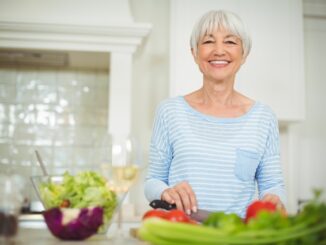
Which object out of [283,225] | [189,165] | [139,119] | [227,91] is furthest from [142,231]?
[139,119]

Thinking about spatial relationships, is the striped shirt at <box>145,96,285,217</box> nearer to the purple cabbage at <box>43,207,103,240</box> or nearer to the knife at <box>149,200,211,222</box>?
the knife at <box>149,200,211,222</box>

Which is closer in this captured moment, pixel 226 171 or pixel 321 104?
pixel 226 171

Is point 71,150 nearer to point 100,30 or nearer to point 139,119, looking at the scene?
point 139,119

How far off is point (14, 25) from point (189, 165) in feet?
4.58

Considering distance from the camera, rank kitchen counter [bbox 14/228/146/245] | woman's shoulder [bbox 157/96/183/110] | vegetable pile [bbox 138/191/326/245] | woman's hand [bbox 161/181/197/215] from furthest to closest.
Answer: woman's shoulder [bbox 157/96/183/110] < woman's hand [bbox 161/181/197/215] < kitchen counter [bbox 14/228/146/245] < vegetable pile [bbox 138/191/326/245]

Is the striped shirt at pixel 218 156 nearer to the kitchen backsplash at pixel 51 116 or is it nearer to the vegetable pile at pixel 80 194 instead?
the vegetable pile at pixel 80 194

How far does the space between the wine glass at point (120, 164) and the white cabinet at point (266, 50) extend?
1171 mm

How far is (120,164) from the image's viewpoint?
1016 mm

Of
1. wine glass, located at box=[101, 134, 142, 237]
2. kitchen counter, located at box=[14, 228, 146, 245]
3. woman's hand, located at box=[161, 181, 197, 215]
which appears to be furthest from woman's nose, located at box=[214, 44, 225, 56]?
kitchen counter, located at box=[14, 228, 146, 245]

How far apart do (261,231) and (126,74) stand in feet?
6.06

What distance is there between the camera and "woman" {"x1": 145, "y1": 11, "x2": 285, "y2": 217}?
1.22m

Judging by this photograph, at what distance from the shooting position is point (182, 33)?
2.32m

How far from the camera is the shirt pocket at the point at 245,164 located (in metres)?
1.21

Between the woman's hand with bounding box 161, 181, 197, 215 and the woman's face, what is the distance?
16.9 inches
